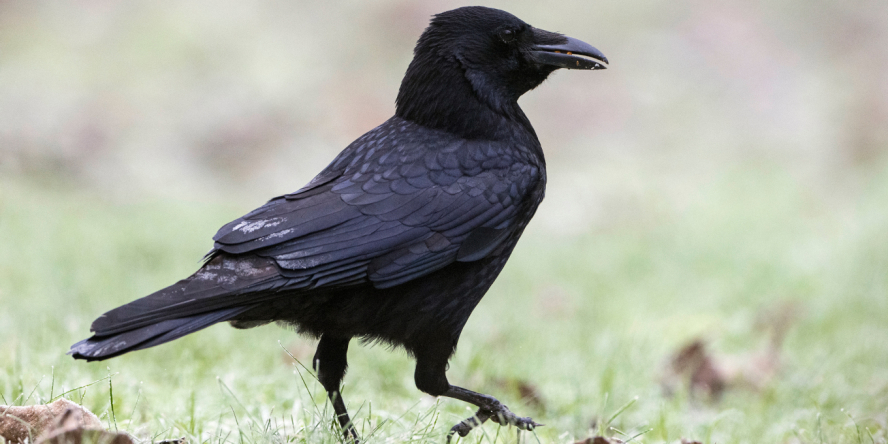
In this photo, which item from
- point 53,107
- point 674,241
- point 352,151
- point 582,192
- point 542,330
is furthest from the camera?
point 582,192

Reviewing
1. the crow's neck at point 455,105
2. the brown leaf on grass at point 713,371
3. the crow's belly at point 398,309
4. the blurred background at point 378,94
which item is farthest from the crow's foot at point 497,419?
the blurred background at point 378,94

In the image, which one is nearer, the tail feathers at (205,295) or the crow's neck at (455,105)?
the tail feathers at (205,295)

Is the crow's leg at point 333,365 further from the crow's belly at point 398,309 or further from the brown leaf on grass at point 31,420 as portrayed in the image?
the brown leaf on grass at point 31,420

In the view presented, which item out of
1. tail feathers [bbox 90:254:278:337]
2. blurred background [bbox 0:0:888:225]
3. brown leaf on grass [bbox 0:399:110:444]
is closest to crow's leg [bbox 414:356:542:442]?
tail feathers [bbox 90:254:278:337]

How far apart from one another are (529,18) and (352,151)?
9226 millimetres

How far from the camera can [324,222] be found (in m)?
2.70

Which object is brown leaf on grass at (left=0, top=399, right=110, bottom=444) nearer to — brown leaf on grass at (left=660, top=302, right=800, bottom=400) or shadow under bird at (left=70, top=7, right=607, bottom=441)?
shadow under bird at (left=70, top=7, right=607, bottom=441)

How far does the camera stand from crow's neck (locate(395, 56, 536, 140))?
312 cm

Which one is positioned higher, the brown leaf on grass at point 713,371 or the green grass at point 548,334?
the green grass at point 548,334

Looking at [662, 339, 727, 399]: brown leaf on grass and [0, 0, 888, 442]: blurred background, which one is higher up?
[0, 0, 888, 442]: blurred background

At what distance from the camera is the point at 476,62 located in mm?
3178

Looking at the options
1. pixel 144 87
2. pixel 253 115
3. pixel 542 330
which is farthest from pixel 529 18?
pixel 542 330

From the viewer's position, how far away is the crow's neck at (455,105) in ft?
10.2

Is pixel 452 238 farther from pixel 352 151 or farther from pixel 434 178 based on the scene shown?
pixel 352 151
